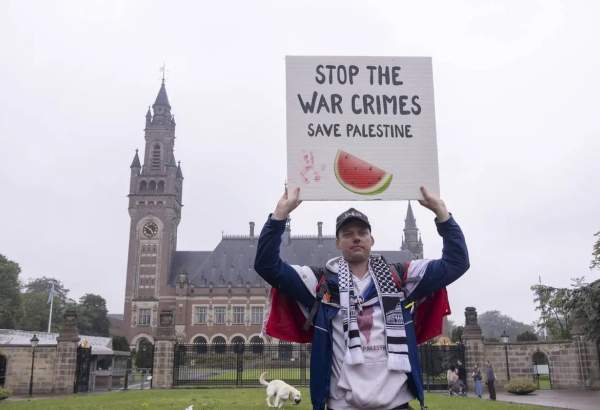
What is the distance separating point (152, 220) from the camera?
194ft

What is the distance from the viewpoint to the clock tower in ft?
186

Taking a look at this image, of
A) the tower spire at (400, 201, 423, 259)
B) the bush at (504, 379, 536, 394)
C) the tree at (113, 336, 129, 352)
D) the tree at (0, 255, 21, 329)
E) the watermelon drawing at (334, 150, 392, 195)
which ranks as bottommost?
the bush at (504, 379, 536, 394)

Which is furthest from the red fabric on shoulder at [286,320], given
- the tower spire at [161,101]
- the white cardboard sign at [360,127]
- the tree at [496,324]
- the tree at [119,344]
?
the tree at [496,324]

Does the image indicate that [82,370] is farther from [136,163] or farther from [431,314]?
[136,163]

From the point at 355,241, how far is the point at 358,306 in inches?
15.5

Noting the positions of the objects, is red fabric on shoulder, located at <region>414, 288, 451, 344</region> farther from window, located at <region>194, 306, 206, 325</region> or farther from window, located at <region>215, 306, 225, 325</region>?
window, located at <region>194, 306, 206, 325</region>

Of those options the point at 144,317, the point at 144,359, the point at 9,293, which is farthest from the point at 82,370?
the point at 9,293

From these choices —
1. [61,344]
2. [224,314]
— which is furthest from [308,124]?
[224,314]

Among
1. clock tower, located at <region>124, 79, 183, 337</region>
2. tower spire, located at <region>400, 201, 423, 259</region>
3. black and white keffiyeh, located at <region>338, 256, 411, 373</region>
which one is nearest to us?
black and white keffiyeh, located at <region>338, 256, 411, 373</region>

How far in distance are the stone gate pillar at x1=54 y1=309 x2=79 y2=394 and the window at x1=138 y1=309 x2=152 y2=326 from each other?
119 feet

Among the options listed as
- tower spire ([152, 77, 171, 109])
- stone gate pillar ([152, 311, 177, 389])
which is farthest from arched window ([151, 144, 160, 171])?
stone gate pillar ([152, 311, 177, 389])

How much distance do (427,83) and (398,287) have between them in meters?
1.41

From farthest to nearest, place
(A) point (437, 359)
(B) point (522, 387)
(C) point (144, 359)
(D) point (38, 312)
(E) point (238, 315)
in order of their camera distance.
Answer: (D) point (38, 312) → (E) point (238, 315) → (C) point (144, 359) → (A) point (437, 359) → (B) point (522, 387)

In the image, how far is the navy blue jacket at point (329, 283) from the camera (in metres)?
2.80
